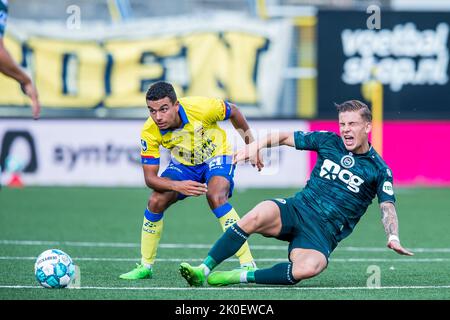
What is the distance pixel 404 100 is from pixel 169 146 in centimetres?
1190

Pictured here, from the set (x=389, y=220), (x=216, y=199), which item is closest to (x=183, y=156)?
(x=216, y=199)

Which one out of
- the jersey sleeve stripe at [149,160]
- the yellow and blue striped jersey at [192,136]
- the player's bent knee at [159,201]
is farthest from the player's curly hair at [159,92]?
the player's bent knee at [159,201]

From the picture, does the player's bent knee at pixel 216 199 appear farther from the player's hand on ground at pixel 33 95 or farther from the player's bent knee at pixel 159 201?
the player's hand on ground at pixel 33 95

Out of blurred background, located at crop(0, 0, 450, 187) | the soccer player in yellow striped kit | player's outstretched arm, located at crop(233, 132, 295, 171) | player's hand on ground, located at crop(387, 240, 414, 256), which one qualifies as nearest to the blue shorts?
the soccer player in yellow striped kit

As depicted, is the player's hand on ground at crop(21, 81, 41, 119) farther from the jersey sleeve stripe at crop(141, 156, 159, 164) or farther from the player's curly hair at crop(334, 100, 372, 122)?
the player's curly hair at crop(334, 100, 372, 122)

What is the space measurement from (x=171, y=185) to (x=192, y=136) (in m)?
0.66

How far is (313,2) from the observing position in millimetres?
21547

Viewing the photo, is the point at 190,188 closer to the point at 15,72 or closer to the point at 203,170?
the point at 203,170

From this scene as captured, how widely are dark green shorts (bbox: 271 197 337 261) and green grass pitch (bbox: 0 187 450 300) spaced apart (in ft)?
1.06

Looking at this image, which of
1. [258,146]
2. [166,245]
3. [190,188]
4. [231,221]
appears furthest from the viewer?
[166,245]

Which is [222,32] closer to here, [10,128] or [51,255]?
[10,128]

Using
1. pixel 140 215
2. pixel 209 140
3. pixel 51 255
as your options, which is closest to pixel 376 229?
pixel 140 215

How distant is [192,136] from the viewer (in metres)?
9.16

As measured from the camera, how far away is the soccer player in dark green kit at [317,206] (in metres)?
8.11
